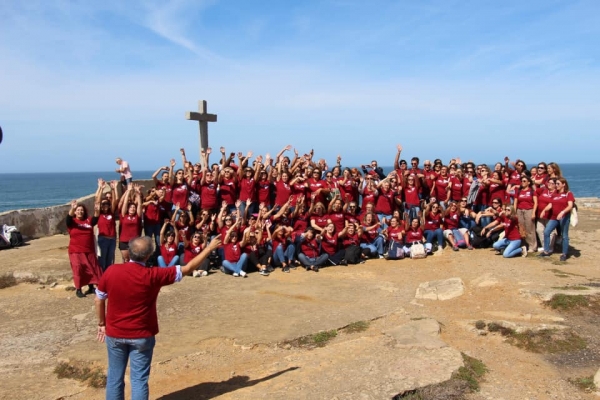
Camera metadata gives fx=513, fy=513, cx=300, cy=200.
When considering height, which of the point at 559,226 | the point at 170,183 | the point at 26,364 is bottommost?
the point at 26,364

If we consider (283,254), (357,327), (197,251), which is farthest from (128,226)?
(357,327)

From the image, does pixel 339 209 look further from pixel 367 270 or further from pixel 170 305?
pixel 170 305

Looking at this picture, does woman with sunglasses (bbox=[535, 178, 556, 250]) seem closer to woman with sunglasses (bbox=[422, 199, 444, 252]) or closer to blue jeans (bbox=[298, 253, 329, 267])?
woman with sunglasses (bbox=[422, 199, 444, 252])

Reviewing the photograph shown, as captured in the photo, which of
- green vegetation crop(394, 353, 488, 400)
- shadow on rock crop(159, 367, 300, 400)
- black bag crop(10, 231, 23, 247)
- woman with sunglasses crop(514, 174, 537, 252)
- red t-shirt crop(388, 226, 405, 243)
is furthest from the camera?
black bag crop(10, 231, 23, 247)

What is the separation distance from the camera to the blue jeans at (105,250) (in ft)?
28.6

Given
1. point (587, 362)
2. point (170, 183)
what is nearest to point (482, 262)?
point (587, 362)

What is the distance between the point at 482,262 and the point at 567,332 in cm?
393

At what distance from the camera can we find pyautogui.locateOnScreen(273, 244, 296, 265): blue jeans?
32.6 ft

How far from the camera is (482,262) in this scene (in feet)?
32.9

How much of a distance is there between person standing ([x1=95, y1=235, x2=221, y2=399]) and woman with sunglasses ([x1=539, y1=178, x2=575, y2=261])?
27.2 feet

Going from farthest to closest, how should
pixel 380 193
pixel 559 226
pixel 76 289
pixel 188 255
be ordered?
1. pixel 380 193
2. pixel 559 226
3. pixel 188 255
4. pixel 76 289

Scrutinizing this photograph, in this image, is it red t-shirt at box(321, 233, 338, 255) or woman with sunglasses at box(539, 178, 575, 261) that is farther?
red t-shirt at box(321, 233, 338, 255)

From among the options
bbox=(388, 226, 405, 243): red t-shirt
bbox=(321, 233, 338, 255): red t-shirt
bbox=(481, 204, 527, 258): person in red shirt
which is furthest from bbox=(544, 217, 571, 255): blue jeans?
bbox=(321, 233, 338, 255): red t-shirt

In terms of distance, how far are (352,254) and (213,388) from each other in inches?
227
